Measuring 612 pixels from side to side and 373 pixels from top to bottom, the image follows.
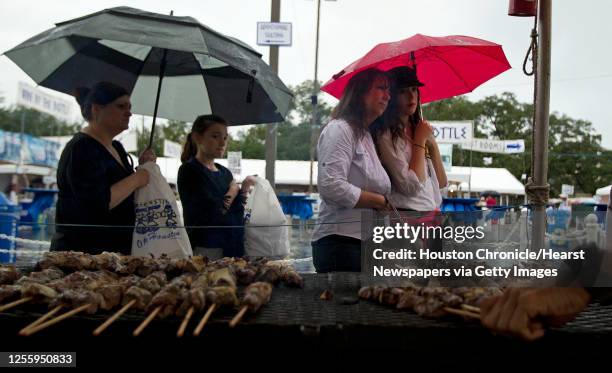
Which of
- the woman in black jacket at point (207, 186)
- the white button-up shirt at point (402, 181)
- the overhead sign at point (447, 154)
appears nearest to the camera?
the white button-up shirt at point (402, 181)

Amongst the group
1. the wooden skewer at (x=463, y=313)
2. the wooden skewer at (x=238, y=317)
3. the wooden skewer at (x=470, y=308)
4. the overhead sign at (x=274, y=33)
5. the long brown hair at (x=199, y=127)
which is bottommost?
the wooden skewer at (x=238, y=317)

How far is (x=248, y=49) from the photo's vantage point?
11.8 feet

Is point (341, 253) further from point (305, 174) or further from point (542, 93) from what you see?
point (305, 174)

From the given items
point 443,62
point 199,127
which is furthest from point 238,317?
point 443,62

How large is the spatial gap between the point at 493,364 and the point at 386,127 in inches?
72.3

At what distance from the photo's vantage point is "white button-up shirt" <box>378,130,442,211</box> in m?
2.98

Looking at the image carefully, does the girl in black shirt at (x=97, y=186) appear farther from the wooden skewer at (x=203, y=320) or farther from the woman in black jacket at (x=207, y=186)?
the wooden skewer at (x=203, y=320)

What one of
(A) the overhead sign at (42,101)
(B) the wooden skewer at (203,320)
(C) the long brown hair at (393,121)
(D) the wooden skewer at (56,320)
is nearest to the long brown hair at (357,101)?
(C) the long brown hair at (393,121)

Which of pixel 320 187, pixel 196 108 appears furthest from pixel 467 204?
pixel 320 187

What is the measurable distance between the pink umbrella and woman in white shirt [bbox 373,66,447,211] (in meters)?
0.39

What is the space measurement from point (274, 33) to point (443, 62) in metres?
2.69

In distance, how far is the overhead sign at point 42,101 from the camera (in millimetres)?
16672

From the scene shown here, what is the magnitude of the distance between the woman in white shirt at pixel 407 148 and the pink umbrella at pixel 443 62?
1.27 ft

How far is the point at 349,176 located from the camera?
291 centimetres
